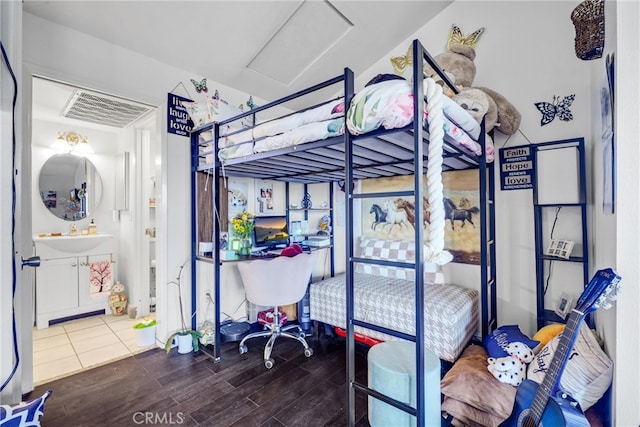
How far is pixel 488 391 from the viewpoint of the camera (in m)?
1.52

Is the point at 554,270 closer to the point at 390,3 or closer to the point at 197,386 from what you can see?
the point at 390,3

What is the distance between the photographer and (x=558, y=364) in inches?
43.6

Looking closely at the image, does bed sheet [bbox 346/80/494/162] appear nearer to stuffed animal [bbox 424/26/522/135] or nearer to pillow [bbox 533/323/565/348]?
stuffed animal [bbox 424/26/522/135]

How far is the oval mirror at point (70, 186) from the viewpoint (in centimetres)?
335

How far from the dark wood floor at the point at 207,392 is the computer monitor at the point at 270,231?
3.53 ft

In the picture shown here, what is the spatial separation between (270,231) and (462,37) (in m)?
2.60

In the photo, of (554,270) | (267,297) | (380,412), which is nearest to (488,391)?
(380,412)

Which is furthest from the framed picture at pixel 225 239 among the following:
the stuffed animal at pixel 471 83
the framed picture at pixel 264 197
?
the stuffed animal at pixel 471 83

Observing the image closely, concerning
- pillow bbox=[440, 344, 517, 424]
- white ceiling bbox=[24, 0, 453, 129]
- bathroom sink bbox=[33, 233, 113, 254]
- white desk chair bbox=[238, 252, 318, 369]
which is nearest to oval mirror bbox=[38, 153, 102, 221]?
bathroom sink bbox=[33, 233, 113, 254]

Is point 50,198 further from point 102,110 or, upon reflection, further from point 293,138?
point 293,138

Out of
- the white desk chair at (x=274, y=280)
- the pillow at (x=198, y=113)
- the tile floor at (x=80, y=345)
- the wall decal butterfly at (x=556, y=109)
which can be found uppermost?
the pillow at (x=198, y=113)

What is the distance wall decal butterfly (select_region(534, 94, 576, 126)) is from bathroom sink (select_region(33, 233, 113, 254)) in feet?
15.0
